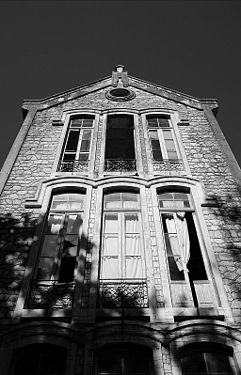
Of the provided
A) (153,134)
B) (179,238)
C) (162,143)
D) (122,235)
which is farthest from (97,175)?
(179,238)

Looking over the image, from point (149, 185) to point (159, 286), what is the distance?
9.90ft

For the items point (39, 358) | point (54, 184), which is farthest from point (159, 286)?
point (54, 184)

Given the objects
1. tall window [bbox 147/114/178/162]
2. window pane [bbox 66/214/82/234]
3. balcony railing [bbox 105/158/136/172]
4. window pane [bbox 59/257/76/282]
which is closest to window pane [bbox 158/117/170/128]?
tall window [bbox 147/114/178/162]

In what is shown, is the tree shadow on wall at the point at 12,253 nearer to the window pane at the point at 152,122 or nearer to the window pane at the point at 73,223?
the window pane at the point at 73,223

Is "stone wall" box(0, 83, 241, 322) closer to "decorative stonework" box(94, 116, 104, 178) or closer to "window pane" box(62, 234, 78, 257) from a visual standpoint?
"decorative stonework" box(94, 116, 104, 178)

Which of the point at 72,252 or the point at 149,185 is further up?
the point at 149,185

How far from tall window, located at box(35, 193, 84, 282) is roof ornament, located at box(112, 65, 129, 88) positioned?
6.32m

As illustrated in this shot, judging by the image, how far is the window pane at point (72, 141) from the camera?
36.5ft

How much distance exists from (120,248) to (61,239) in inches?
50.4

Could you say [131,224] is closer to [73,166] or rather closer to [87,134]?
[73,166]

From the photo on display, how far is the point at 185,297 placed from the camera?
6.99 m

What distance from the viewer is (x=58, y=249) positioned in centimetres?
788

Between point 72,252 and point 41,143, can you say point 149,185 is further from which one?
point 41,143

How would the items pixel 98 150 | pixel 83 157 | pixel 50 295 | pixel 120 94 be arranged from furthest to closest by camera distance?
pixel 120 94 < pixel 98 150 < pixel 83 157 < pixel 50 295
